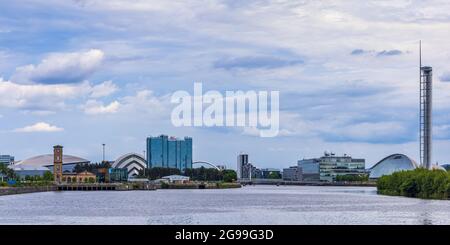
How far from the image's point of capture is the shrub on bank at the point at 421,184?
89688mm

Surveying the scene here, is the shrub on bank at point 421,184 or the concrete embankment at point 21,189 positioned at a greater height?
the shrub on bank at point 421,184

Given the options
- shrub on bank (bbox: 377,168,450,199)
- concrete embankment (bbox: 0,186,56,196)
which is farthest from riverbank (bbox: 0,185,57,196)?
shrub on bank (bbox: 377,168,450,199)

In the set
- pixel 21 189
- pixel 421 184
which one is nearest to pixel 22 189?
pixel 21 189

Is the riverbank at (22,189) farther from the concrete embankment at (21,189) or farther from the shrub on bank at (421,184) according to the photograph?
the shrub on bank at (421,184)

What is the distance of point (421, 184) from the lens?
318 ft

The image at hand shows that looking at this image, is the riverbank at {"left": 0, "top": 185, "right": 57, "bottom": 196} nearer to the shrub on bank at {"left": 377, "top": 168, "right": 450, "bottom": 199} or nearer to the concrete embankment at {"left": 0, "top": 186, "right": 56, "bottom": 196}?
the concrete embankment at {"left": 0, "top": 186, "right": 56, "bottom": 196}

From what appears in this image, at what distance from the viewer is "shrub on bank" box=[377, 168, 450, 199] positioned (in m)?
89.7

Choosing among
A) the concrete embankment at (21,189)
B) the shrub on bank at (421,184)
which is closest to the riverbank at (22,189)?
the concrete embankment at (21,189)

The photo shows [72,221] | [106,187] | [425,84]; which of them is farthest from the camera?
[106,187]
